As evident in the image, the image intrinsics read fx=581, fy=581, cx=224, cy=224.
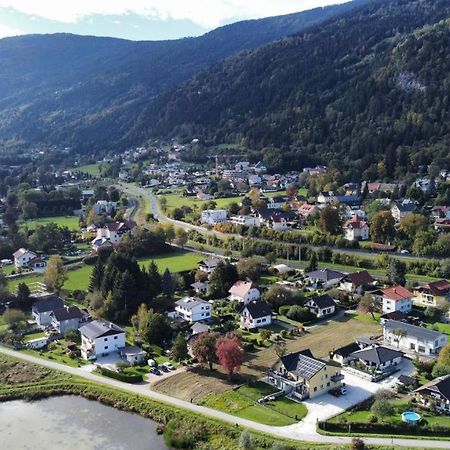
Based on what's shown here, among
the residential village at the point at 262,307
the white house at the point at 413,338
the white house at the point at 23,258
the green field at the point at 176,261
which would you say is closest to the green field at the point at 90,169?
the residential village at the point at 262,307

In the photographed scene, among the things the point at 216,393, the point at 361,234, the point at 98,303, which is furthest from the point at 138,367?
the point at 361,234

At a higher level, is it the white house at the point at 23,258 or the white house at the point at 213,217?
the white house at the point at 23,258

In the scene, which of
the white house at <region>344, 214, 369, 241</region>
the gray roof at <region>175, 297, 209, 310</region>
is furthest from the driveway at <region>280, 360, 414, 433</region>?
the white house at <region>344, 214, 369, 241</region>

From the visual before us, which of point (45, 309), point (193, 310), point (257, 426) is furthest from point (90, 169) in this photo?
point (257, 426)

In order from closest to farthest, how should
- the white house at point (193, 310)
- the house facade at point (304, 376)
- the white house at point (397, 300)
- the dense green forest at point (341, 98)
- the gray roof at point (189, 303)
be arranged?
the house facade at point (304, 376) < the white house at point (193, 310) < the gray roof at point (189, 303) < the white house at point (397, 300) < the dense green forest at point (341, 98)

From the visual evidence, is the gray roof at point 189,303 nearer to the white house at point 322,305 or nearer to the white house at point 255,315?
the white house at point 255,315

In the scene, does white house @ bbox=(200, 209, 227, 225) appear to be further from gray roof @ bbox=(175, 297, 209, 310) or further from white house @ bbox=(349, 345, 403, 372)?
white house @ bbox=(349, 345, 403, 372)
